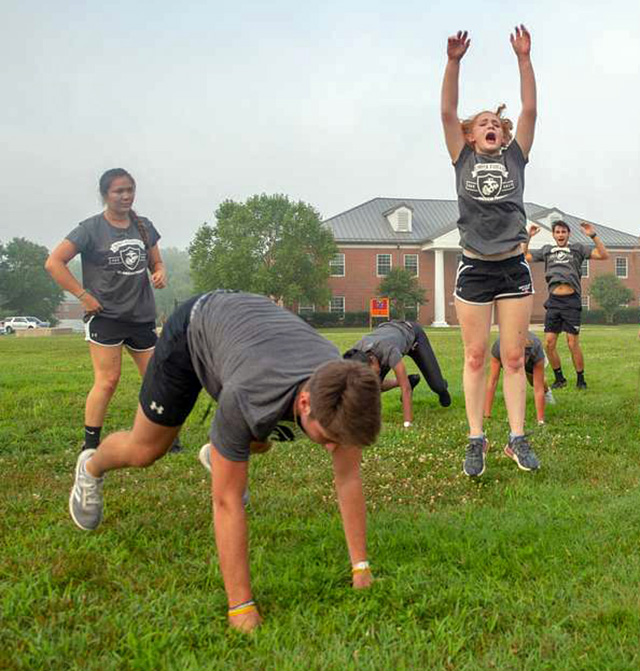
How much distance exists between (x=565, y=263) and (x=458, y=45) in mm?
5854

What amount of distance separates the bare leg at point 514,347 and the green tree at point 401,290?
4807 cm

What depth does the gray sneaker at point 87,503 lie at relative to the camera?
12.2ft

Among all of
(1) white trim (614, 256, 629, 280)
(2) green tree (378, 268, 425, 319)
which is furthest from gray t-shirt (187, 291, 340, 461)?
(1) white trim (614, 256, 629, 280)

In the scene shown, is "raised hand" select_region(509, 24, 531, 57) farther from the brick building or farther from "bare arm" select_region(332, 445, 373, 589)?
the brick building

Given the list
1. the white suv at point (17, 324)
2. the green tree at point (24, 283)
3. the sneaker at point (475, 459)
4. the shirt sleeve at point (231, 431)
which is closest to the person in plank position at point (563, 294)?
the sneaker at point (475, 459)

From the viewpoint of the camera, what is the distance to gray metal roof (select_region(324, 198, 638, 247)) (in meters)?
59.0

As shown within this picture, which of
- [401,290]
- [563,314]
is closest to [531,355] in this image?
[563,314]

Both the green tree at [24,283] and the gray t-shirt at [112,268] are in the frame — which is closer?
the gray t-shirt at [112,268]

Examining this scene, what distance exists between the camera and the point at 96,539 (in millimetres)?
3582

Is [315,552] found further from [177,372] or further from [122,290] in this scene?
[122,290]

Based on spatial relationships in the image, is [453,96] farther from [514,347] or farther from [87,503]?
[87,503]


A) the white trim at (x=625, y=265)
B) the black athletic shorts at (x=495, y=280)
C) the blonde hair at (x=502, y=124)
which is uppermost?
the white trim at (x=625, y=265)

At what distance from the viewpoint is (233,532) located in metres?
2.71

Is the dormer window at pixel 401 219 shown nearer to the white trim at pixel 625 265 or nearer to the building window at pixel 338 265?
the building window at pixel 338 265
